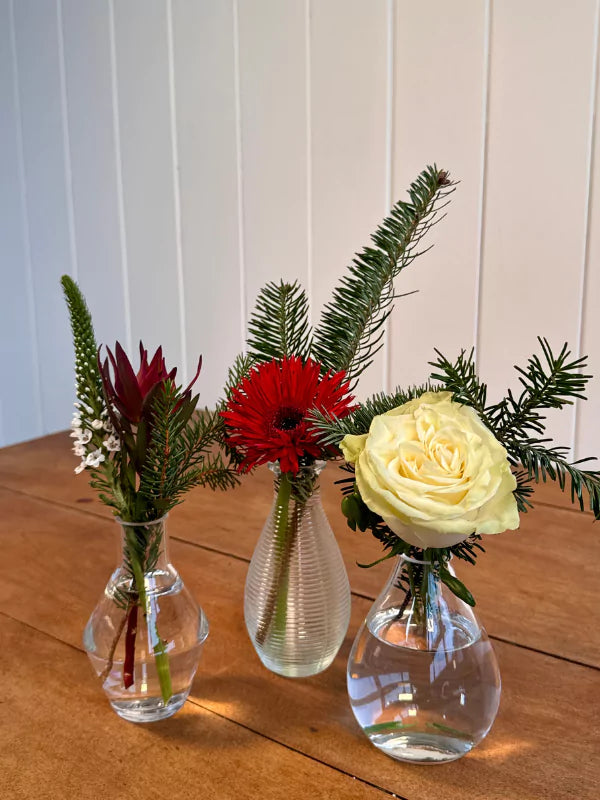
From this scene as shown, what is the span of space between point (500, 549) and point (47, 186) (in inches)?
62.5

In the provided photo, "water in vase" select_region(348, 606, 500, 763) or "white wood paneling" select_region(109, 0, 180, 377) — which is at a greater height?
"white wood paneling" select_region(109, 0, 180, 377)

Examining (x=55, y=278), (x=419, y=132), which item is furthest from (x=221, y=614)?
(x=55, y=278)

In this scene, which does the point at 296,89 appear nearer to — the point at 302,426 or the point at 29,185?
the point at 29,185

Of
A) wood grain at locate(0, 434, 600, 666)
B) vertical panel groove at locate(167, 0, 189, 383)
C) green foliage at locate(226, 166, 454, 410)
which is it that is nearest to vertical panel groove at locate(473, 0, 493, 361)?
wood grain at locate(0, 434, 600, 666)

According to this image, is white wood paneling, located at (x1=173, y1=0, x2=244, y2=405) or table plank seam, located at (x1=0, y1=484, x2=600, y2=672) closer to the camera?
table plank seam, located at (x1=0, y1=484, x2=600, y2=672)

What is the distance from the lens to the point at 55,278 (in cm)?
204

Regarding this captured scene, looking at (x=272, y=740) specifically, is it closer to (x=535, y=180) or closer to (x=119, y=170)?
(x=535, y=180)

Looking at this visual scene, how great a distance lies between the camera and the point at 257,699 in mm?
581

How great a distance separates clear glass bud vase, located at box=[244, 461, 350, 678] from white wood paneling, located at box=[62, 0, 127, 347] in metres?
1.45

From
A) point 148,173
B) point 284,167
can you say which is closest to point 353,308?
point 284,167

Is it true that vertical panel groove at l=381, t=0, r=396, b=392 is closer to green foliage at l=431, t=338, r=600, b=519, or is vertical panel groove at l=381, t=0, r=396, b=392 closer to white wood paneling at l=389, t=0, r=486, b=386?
white wood paneling at l=389, t=0, r=486, b=386

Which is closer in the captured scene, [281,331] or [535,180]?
[281,331]

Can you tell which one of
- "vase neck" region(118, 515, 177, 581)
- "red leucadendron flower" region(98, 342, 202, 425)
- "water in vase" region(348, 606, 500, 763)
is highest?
"red leucadendron flower" region(98, 342, 202, 425)

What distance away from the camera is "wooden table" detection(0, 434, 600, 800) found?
0.49 meters
